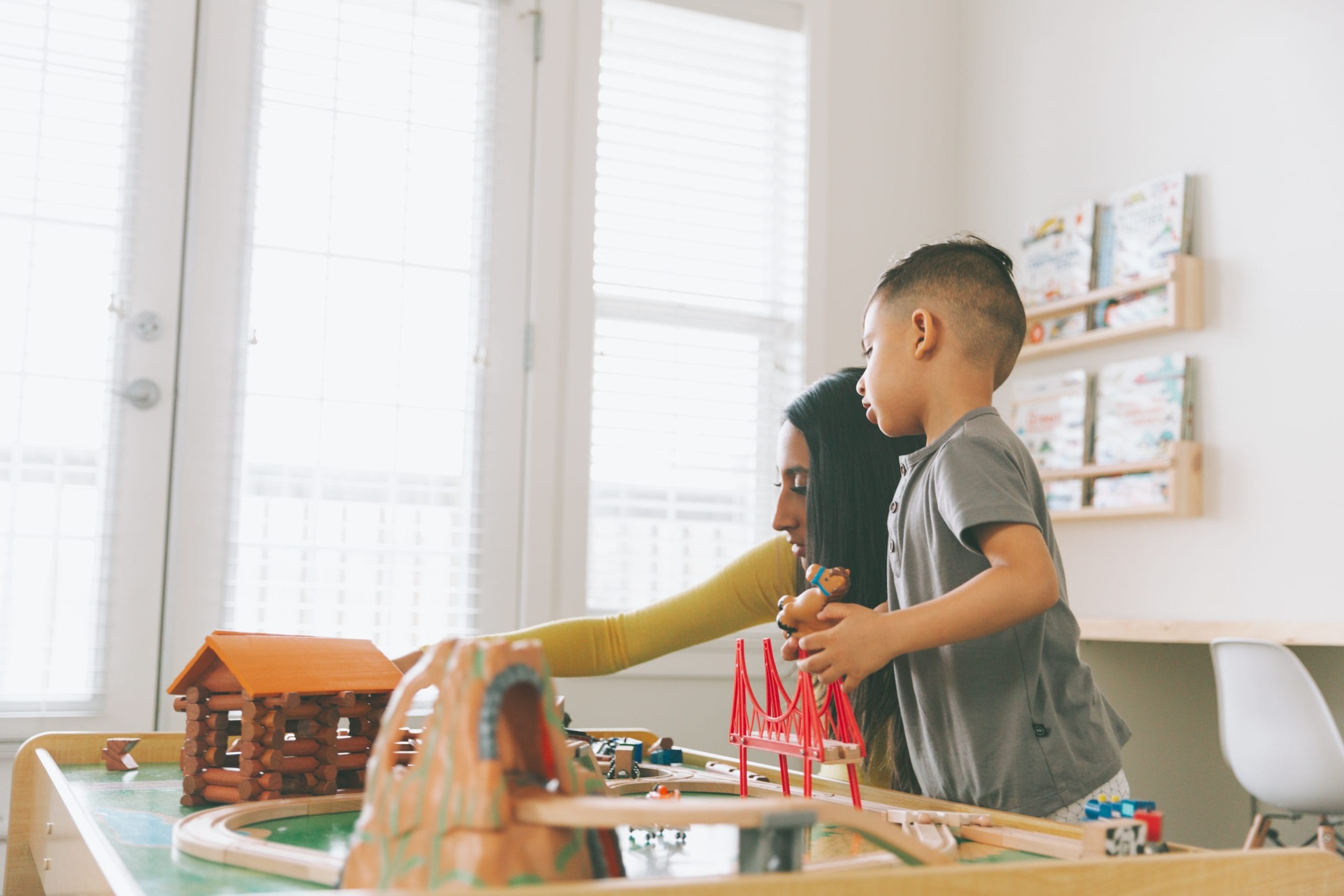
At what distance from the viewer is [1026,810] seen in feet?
3.44

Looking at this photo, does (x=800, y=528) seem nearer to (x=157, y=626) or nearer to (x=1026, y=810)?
(x=1026, y=810)

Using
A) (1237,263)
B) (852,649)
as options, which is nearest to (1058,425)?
(1237,263)

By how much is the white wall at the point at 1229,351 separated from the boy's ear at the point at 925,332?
1663 millimetres

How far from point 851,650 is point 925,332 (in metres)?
0.39

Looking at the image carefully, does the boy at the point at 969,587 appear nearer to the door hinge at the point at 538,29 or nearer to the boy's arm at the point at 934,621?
the boy's arm at the point at 934,621

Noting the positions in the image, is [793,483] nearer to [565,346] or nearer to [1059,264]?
[565,346]

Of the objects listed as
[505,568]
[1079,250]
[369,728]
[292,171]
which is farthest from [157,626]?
[1079,250]

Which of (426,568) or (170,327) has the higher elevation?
(170,327)

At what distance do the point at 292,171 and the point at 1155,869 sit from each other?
2.49m

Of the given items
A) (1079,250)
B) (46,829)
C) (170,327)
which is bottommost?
(46,829)

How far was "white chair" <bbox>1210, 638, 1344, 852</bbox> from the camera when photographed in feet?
6.72

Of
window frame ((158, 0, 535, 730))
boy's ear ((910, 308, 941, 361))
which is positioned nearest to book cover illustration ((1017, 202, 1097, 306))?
window frame ((158, 0, 535, 730))

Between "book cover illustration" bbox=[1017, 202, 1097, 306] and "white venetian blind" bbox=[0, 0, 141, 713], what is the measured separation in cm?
223

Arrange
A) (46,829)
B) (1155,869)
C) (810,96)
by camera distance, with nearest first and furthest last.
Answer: (1155,869), (46,829), (810,96)
